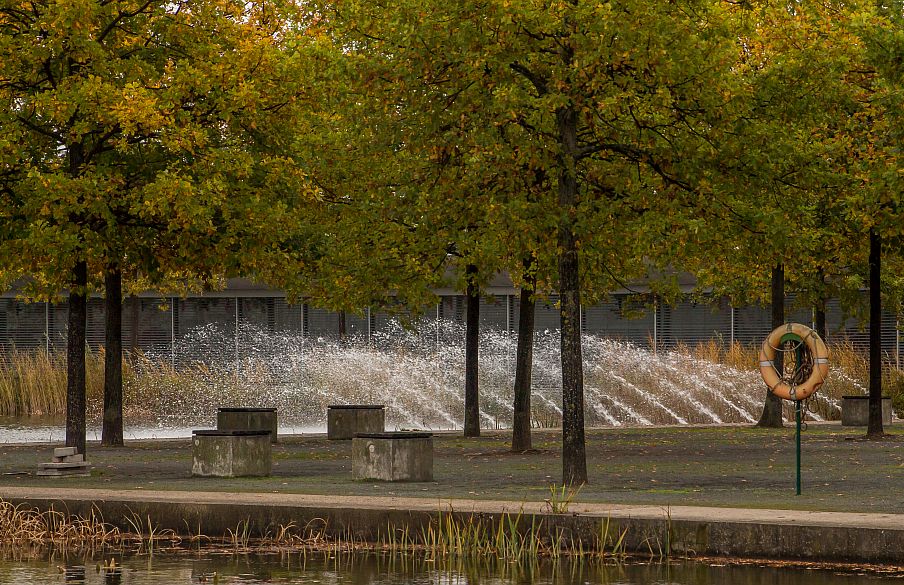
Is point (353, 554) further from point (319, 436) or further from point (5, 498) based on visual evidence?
point (319, 436)

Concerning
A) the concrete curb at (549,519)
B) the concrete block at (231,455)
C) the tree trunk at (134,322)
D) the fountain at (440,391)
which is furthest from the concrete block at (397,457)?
the tree trunk at (134,322)

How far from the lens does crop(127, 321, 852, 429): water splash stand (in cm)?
3647

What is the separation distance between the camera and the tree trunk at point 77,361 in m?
22.2

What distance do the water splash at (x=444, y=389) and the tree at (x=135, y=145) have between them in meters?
12.9

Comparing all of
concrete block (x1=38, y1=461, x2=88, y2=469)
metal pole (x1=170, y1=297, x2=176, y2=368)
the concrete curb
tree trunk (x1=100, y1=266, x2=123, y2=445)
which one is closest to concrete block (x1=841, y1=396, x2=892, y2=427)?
tree trunk (x1=100, y1=266, x2=123, y2=445)

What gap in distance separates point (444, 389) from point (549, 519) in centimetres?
2343

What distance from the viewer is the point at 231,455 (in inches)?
808

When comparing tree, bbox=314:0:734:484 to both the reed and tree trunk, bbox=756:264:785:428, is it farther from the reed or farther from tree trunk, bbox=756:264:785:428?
tree trunk, bbox=756:264:785:428

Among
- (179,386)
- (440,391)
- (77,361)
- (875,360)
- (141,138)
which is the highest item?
(141,138)

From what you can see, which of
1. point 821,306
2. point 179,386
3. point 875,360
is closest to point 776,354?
point 821,306

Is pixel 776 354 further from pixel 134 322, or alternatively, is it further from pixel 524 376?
pixel 134 322

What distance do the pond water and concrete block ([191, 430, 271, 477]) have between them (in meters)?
5.77

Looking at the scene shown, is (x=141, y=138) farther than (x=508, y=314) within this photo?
No

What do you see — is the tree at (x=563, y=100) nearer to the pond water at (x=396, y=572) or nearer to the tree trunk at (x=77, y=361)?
the pond water at (x=396, y=572)
